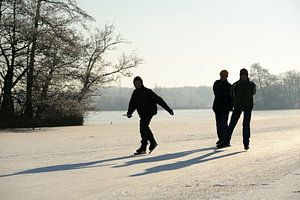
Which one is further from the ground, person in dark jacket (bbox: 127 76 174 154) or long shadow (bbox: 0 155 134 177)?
person in dark jacket (bbox: 127 76 174 154)

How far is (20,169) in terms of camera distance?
8484 millimetres

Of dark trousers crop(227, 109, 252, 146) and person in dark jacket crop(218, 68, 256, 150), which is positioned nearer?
dark trousers crop(227, 109, 252, 146)

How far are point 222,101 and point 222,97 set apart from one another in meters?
0.10

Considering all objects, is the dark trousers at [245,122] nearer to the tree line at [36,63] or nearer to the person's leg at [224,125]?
the person's leg at [224,125]

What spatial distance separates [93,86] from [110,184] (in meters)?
24.3

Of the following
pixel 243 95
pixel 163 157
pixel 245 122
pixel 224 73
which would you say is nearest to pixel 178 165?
pixel 163 157

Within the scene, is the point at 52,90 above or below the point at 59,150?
above

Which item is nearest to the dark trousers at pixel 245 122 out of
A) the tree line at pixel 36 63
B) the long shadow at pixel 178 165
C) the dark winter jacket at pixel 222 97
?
the dark winter jacket at pixel 222 97

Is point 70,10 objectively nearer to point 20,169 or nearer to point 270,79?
point 20,169

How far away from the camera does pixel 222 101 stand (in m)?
12.9

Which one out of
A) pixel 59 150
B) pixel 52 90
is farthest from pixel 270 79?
pixel 59 150

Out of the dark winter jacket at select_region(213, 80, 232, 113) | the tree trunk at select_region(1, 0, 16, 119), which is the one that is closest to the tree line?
the tree trunk at select_region(1, 0, 16, 119)

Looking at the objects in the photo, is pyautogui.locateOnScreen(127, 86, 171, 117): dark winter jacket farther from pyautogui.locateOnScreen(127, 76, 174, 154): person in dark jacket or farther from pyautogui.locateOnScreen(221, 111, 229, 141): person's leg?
pyautogui.locateOnScreen(221, 111, 229, 141): person's leg

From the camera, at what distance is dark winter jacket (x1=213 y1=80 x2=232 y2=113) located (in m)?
12.9
